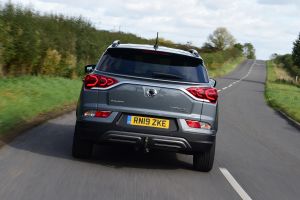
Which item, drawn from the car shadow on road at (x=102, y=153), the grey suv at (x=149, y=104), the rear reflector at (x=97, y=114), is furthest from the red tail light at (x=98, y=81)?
the car shadow on road at (x=102, y=153)

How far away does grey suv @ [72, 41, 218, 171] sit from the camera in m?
7.24

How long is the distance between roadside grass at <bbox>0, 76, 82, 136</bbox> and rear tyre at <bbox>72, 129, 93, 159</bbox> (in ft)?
7.28

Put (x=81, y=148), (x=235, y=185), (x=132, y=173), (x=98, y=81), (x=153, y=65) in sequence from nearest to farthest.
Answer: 1. (x=235, y=185)
2. (x=132, y=173)
3. (x=98, y=81)
4. (x=153, y=65)
5. (x=81, y=148)

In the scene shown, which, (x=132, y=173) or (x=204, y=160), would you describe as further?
(x=204, y=160)

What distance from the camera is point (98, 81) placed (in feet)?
24.4

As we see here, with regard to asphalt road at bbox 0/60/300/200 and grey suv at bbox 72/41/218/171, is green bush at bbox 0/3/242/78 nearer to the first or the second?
asphalt road at bbox 0/60/300/200

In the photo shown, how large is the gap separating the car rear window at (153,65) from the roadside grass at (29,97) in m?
3.01

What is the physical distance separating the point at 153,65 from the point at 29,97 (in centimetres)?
789

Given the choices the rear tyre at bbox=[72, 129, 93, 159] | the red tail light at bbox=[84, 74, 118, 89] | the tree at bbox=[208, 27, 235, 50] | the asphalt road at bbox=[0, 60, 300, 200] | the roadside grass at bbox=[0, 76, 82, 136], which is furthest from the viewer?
the tree at bbox=[208, 27, 235, 50]

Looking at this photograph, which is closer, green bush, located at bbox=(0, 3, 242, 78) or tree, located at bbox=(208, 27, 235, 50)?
green bush, located at bbox=(0, 3, 242, 78)

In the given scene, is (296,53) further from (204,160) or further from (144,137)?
(144,137)

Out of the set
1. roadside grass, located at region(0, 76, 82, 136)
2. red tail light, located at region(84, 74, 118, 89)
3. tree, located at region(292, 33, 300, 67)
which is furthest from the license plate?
tree, located at region(292, 33, 300, 67)

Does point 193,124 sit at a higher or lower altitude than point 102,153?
higher

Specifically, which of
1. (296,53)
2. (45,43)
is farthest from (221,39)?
(45,43)
